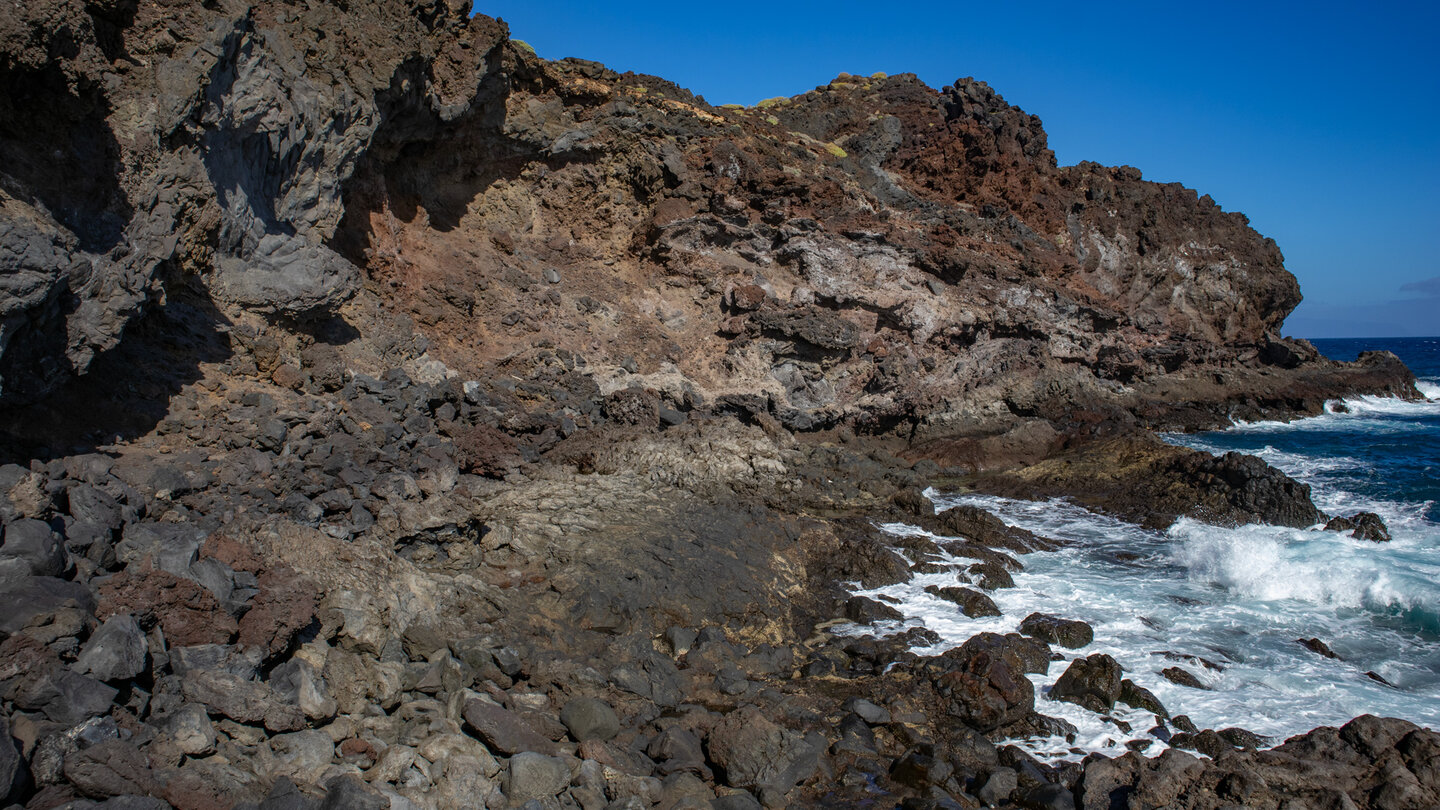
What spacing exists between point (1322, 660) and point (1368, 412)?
89.1 feet

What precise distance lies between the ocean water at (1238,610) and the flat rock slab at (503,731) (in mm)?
4983

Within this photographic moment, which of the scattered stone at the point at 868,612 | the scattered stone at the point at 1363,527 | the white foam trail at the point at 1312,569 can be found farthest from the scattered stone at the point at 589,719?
the scattered stone at the point at 1363,527

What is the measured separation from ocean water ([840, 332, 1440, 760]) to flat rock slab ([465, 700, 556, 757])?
4983mm

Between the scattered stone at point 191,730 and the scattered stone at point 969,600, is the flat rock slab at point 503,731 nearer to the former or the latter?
the scattered stone at point 191,730

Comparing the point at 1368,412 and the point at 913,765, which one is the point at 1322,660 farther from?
the point at 1368,412

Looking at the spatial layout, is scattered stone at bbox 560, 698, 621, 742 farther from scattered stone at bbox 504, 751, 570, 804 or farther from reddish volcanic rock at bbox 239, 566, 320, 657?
reddish volcanic rock at bbox 239, 566, 320, 657

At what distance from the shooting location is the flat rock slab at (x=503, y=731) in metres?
6.19

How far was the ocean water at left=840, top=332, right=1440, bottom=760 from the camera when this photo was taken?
28.0 ft

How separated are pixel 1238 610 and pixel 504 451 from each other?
12.2 metres

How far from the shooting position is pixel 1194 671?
364 inches

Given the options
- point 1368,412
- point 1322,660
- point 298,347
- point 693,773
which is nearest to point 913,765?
point 693,773

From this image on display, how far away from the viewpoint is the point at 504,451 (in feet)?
45.6

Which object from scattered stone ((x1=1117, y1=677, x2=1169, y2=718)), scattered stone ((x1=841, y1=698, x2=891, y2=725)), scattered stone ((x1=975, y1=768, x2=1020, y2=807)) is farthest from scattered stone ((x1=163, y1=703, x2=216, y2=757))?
scattered stone ((x1=1117, y1=677, x2=1169, y2=718))

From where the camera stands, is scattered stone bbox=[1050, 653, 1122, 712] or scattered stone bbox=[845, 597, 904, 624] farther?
scattered stone bbox=[845, 597, 904, 624]
